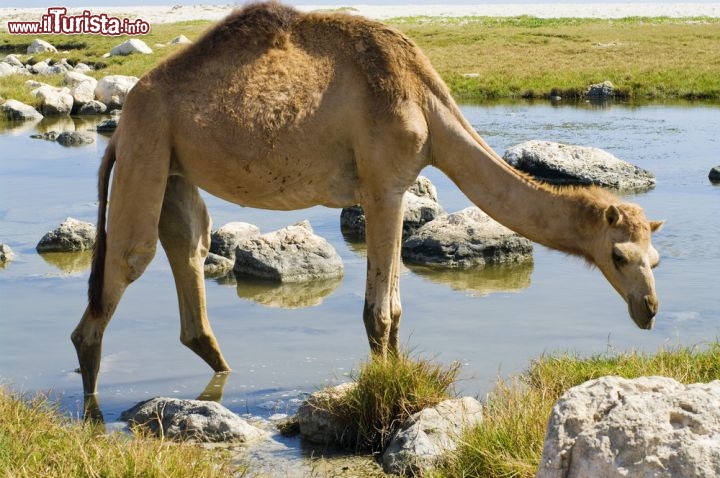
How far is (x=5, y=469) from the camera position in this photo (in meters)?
5.49

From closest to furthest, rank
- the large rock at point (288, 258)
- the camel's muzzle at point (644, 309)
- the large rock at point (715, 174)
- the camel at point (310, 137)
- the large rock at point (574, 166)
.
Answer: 1. the camel's muzzle at point (644, 309)
2. the camel at point (310, 137)
3. the large rock at point (288, 258)
4. the large rock at point (574, 166)
5. the large rock at point (715, 174)

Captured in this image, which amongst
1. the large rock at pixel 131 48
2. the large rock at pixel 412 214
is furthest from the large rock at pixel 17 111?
the large rock at pixel 131 48

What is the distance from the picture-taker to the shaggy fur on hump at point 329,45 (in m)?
7.83

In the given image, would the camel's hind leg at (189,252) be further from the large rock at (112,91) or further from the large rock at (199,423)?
the large rock at (112,91)

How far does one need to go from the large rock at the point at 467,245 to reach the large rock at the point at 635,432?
8.19 metres

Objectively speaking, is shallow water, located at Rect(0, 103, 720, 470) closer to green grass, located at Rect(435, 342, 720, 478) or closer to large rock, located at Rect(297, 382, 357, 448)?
large rock, located at Rect(297, 382, 357, 448)

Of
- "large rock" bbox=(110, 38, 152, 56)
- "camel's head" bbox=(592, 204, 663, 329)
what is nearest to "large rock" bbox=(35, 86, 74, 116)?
"large rock" bbox=(110, 38, 152, 56)

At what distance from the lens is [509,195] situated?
25.5ft

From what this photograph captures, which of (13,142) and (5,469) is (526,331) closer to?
(5,469)

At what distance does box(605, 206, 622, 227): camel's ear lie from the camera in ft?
23.1

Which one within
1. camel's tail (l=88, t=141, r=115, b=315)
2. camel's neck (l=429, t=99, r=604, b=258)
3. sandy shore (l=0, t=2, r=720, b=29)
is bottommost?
sandy shore (l=0, t=2, r=720, b=29)

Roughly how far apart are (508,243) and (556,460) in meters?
8.66

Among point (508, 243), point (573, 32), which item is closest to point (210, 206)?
point (508, 243)

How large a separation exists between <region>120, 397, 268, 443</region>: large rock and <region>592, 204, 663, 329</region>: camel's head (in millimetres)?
2627
